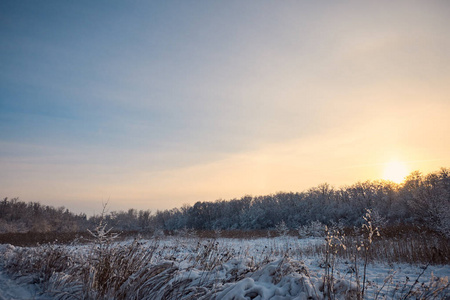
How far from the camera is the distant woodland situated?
30044 mm

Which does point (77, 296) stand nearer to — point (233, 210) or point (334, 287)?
point (334, 287)

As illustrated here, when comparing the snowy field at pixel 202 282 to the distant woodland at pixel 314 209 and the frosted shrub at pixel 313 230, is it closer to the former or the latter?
the distant woodland at pixel 314 209

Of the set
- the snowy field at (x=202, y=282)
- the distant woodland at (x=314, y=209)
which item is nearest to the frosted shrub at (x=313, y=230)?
the distant woodland at (x=314, y=209)

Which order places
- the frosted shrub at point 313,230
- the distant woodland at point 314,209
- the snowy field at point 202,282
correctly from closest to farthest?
the snowy field at point 202,282, the frosted shrub at point 313,230, the distant woodland at point 314,209

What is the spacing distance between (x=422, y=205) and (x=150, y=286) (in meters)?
22.7

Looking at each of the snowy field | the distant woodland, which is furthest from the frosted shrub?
the snowy field

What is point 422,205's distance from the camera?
18.4 meters

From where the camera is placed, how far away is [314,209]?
45.5 metres

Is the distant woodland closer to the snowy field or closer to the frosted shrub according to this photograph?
the frosted shrub

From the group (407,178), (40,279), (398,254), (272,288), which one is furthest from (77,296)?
(407,178)

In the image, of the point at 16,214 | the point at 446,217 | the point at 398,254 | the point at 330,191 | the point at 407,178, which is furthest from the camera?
the point at 16,214

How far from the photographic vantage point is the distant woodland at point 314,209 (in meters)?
30.0

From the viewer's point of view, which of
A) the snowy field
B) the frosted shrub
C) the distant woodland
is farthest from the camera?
the distant woodland

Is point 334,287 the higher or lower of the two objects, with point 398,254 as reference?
higher
